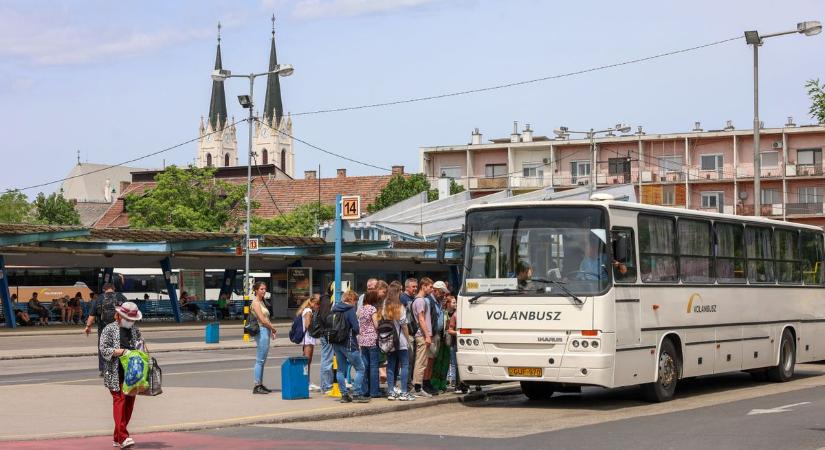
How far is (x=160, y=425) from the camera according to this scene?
15078 millimetres

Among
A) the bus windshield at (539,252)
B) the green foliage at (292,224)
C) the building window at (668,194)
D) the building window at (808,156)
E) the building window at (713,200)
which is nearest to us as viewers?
the bus windshield at (539,252)

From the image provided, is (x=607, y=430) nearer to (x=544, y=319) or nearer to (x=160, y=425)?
(x=544, y=319)

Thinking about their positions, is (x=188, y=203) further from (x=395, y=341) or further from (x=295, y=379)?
(x=395, y=341)

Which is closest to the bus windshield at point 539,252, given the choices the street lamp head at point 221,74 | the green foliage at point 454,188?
the street lamp head at point 221,74

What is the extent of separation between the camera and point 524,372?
1794 cm

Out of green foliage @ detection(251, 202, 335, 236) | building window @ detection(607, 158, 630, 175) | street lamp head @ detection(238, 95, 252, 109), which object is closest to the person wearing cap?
street lamp head @ detection(238, 95, 252, 109)

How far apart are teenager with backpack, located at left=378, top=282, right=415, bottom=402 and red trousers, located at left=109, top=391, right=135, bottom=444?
18.9ft

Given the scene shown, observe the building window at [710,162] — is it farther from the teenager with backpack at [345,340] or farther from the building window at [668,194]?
the teenager with backpack at [345,340]

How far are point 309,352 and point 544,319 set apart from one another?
149 inches

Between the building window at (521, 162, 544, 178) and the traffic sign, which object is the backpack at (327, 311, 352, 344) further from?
the building window at (521, 162, 544, 178)

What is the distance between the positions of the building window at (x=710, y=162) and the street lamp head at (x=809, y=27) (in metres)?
64.1

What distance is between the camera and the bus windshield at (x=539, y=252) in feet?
58.9

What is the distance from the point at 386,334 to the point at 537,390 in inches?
123

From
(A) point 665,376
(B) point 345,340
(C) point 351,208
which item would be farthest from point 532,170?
(B) point 345,340
